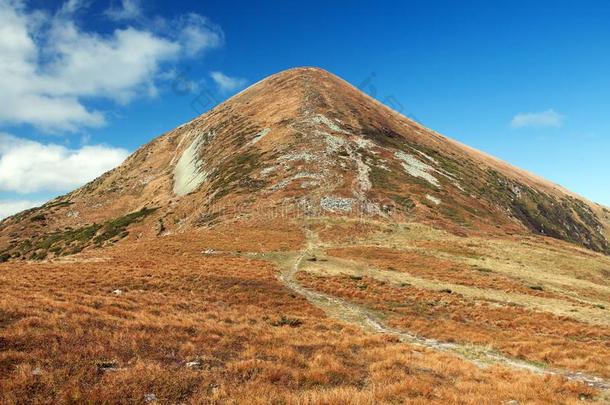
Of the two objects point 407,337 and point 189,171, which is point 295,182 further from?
point 407,337

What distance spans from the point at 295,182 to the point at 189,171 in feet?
152

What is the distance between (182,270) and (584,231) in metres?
160

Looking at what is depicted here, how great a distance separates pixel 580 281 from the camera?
5109 centimetres

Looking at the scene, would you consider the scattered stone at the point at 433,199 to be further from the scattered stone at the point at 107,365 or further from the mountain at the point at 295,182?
the scattered stone at the point at 107,365

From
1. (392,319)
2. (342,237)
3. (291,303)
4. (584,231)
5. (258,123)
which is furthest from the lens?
(584,231)

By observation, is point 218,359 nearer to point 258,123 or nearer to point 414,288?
point 414,288

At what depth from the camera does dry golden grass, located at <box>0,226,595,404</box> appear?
36.8ft

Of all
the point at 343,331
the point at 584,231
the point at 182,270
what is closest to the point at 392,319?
the point at 343,331

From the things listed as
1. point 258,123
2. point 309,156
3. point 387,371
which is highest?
point 258,123

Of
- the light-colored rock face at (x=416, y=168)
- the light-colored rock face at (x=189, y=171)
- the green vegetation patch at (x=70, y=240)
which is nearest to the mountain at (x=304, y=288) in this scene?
the green vegetation patch at (x=70, y=240)

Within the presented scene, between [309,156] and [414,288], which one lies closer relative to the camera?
[414,288]

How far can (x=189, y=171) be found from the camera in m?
119

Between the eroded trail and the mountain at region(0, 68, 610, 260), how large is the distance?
132ft

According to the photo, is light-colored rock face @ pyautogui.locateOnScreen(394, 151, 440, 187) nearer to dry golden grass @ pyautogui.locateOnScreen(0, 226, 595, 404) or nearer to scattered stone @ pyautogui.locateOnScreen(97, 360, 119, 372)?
dry golden grass @ pyautogui.locateOnScreen(0, 226, 595, 404)
